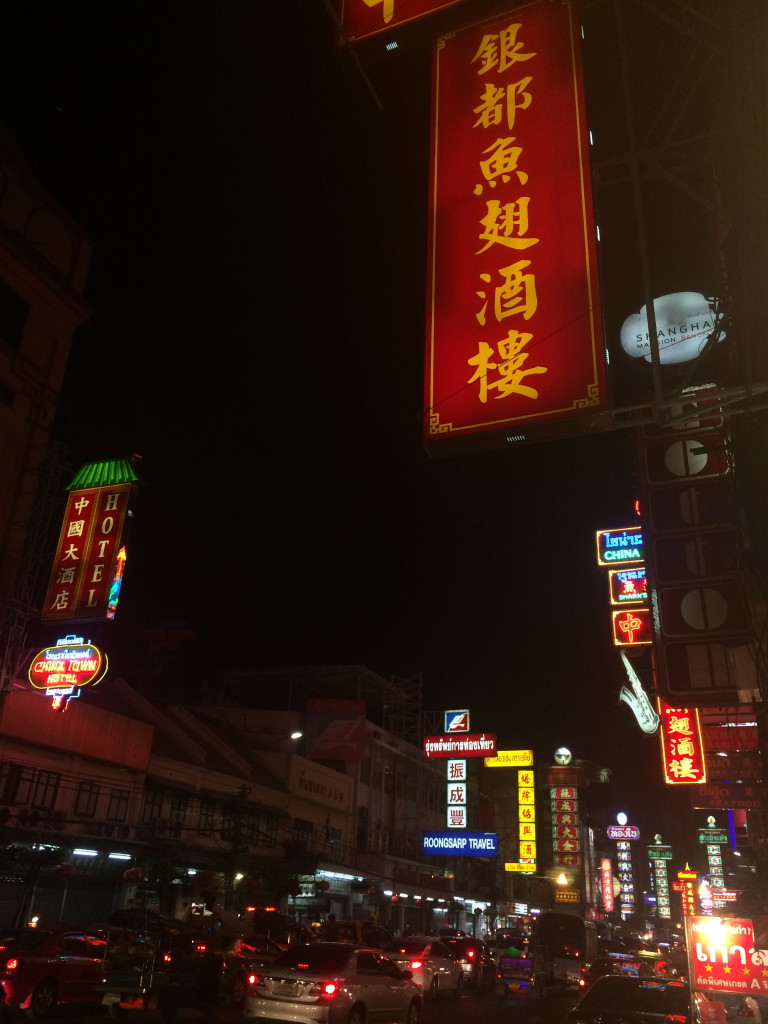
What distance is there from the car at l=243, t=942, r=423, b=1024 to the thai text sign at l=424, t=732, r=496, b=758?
120 feet

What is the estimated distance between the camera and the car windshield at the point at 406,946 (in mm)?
20391

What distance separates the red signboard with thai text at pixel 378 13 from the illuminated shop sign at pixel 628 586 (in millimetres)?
22749

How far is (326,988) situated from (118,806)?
58.2 ft

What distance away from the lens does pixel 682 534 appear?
15.9m

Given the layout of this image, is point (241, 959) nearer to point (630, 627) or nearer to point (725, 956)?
point (725, 956)

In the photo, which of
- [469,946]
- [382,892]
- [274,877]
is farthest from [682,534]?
[382,892]

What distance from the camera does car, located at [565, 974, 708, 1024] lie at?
9.41m

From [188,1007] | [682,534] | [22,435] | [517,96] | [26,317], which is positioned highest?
[26,317]

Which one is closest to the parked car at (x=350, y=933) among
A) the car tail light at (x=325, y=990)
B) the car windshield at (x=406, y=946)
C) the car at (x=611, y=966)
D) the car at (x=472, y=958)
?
the car windshield at (x=406, y=946)

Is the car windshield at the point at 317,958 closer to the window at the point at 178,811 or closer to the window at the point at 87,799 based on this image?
the window at the point at 87,799

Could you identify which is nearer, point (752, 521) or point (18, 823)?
point (752, 521)

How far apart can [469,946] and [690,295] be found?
73.4ft

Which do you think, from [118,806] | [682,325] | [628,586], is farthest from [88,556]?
[628,586]

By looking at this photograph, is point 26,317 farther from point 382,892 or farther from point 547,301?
point 382,892
